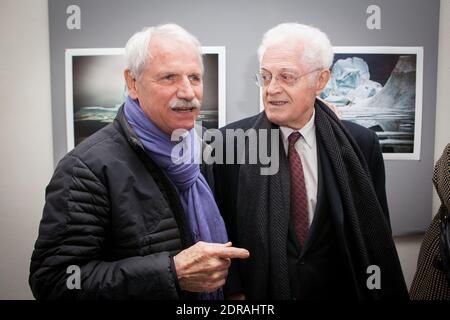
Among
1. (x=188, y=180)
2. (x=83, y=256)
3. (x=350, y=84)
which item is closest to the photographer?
(x=83, y=256)

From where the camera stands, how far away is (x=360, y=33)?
36.3 inches

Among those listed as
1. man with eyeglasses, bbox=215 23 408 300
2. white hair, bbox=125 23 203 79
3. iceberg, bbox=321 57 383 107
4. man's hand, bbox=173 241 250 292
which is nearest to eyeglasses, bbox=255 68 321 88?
man with eyeglasses, bbox=215 23 408 300

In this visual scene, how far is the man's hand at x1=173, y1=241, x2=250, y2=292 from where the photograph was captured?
2.42ft

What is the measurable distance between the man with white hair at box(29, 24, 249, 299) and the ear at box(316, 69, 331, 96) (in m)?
0.33

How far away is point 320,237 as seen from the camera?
0.86 meters

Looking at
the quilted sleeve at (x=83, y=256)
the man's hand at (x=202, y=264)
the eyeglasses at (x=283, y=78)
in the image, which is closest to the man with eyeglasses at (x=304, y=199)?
the eyeglasses at (x=283, y=78)

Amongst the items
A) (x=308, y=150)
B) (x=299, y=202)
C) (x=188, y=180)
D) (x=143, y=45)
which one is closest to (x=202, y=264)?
(x=188, y=180)

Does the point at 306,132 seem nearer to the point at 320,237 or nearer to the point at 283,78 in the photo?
the point at 283,78

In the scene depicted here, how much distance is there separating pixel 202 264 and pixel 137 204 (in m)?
0.21

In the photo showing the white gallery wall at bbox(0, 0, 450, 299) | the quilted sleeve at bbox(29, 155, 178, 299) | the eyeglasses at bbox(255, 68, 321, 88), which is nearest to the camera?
the quilted sleeve at bbox(29, 155, 178, 299)

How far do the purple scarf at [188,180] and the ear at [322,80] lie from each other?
363 millimetres

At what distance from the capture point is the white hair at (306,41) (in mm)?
823

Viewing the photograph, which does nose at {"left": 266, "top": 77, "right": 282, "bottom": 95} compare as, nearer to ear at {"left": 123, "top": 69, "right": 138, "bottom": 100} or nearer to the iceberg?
the iceberg
